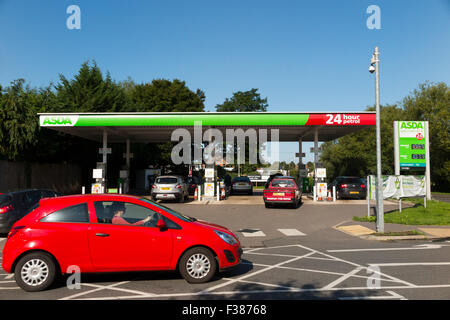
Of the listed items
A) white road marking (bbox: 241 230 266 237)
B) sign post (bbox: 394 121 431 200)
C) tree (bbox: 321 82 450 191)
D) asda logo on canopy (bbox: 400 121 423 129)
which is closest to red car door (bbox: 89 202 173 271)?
white road marking (bbox: 241 230 266 237)

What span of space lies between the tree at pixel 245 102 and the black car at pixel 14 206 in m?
57.4

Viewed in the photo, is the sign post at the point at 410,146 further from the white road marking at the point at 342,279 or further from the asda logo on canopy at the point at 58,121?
the asda logo on canopy at the point at 58,121

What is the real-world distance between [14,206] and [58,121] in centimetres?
1274

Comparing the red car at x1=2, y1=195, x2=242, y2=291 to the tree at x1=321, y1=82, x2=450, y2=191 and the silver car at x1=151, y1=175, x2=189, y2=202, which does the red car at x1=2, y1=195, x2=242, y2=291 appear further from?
the tree at x1=321, y1=82, x2=450, y2=191

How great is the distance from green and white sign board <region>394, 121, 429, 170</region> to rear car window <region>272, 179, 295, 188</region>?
20.1ft

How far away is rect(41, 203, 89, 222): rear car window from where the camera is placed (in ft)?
20.0

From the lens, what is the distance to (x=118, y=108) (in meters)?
33.4

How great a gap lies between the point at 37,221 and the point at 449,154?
46.2 meters

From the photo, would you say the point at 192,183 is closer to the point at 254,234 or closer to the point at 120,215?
the point at 254,234

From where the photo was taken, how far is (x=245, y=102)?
68.9 metres

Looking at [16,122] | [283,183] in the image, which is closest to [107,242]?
[283,183]

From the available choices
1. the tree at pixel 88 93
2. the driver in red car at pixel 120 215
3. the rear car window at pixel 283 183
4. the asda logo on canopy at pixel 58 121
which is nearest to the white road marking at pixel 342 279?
the driver in red car at pixel 120 215

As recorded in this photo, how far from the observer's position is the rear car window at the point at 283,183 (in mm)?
19641
